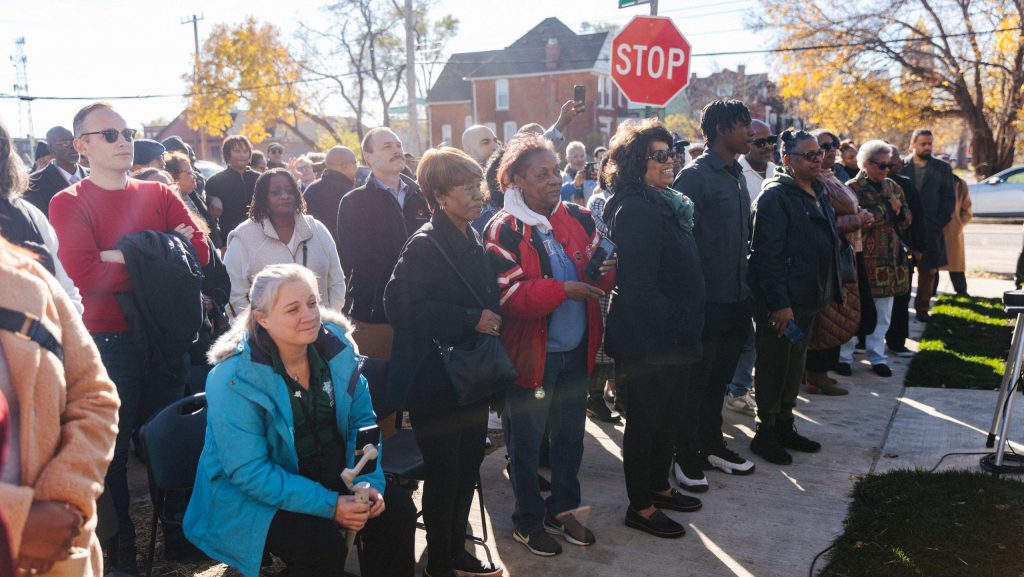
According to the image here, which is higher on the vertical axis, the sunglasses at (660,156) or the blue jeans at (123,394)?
the sunglasses at (660,156)

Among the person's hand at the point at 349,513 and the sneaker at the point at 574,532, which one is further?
the sneaker at the point at 574,532

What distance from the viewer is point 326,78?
40250mm

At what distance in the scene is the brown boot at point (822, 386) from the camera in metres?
6.38

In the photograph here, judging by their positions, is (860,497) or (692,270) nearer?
(692,270)

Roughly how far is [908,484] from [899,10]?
24.6 m

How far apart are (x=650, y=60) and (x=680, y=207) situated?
327 cm

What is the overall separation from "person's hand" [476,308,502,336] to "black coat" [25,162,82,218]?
11.9ft

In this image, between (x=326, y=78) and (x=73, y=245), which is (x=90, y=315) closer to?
(x=73, y=245)

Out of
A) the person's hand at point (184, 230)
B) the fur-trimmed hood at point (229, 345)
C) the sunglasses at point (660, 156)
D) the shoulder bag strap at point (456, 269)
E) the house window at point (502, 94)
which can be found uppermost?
the house window at point (502, 94)

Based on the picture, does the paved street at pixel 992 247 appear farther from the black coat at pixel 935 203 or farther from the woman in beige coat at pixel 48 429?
the woman in beige coat at pixel 48 429

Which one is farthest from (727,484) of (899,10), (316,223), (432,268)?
Answer: (899,10)

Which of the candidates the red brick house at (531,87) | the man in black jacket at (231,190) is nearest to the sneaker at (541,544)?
the man in black jacket at (231,190)

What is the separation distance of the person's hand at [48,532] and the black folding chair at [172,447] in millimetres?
1493

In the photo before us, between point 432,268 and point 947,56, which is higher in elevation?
point 947,56
